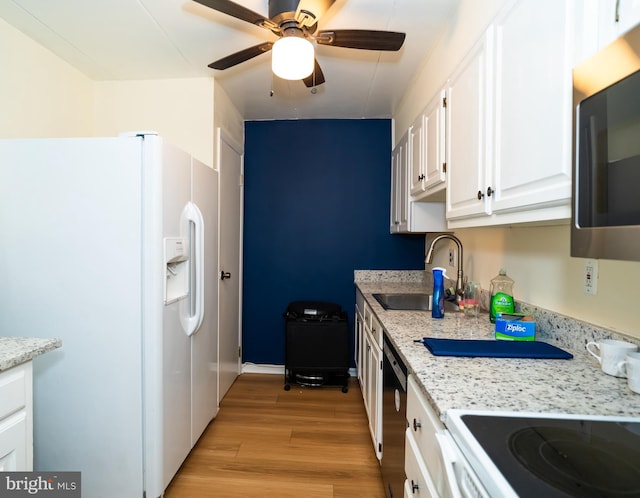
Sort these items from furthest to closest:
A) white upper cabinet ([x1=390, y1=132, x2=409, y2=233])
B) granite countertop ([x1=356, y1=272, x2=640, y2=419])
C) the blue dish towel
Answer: white upper cabinet ([x1=390, y1=132, x2=409, y2=233])
the blue dish towel
granite countertop ([x1=356, y1=272, x2=640, y2=419])

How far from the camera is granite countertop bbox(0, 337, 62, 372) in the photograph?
1.03 metres

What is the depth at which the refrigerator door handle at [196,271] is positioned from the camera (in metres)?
1.87

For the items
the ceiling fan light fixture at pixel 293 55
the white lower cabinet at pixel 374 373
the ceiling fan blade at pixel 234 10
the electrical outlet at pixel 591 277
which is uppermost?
the ceiling fan blade at pixel 234 10

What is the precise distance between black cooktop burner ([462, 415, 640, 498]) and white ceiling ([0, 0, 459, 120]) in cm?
183

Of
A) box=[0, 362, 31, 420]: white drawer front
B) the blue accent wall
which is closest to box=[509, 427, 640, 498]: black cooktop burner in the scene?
box=[0, 362, 31, 420]: white drawer front

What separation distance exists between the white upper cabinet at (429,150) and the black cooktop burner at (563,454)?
1269mm

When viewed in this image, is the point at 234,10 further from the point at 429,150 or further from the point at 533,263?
the point at 533,263

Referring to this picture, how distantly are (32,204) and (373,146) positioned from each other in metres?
2.64

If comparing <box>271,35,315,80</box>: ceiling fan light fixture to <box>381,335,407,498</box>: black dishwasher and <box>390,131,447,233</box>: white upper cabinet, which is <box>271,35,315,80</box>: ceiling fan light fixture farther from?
<box>381,335,407,498</box>: black dishwasher

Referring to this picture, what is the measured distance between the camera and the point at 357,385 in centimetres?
299

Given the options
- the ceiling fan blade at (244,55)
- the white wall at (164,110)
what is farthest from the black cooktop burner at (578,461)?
the white wall at (164,110)

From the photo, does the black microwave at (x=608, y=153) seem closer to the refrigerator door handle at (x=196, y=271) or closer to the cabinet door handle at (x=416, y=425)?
the cabinet door handle at (x=416, y=425)

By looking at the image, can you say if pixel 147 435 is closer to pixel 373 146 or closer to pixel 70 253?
pixel 70 253

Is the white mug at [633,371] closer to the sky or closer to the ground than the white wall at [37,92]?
closer to the ground
